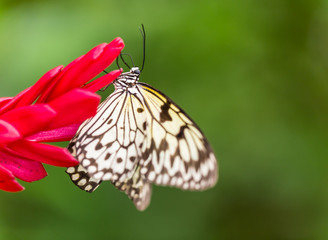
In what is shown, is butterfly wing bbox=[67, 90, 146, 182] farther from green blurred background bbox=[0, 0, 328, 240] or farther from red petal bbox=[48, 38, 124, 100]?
green blurred background bbox=[0, 0, 328, 240]

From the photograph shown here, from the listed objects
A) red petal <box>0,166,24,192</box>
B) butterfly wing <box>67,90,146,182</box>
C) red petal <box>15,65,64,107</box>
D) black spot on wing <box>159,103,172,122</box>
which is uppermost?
black spot on wing <box>159,103,172,122</box>

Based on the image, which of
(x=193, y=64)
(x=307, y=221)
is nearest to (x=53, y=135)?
(x=193, y=64)

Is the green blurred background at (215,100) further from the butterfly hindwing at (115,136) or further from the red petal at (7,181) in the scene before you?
the red petal at (7,181)

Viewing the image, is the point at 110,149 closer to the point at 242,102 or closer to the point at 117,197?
the point at 117,197

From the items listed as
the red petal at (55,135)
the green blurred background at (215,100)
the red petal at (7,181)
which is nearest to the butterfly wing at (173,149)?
the red petal at (55,135)

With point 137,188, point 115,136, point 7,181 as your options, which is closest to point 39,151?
point 7,181

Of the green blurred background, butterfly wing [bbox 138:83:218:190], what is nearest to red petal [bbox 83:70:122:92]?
butterfly wing [bbox 138:83:218:190]

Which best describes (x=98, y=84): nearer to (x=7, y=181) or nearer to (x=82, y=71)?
(x=82, y=71)
